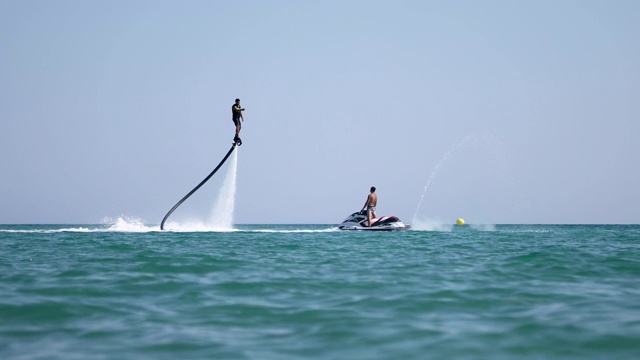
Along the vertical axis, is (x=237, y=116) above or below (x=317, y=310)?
above

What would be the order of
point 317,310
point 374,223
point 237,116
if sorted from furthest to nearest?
point 374,223 → point 237,116 → point 317,310

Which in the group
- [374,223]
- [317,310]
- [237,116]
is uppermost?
[237,116]

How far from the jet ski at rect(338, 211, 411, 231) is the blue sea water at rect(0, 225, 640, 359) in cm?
2240

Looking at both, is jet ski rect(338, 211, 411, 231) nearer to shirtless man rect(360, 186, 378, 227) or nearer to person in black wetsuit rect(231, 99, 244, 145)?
shirtless man rect(360, 186, 378, 227)

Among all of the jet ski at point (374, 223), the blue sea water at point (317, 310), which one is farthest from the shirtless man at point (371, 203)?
the blue sea water at point (317, 310)

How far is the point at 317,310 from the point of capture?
29.5 feet

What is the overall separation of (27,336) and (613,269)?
1214 centimetres

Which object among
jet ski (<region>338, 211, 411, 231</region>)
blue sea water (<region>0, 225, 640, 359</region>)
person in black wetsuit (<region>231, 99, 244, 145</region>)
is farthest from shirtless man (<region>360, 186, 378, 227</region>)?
blue sea water (<region>0, 225, 640, 359</region>)

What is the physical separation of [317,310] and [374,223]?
29279mm

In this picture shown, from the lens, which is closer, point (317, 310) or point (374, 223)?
point (317, 310)

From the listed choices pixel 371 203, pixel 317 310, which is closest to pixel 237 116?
pixel 371 203

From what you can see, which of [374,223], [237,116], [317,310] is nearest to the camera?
[317,310]

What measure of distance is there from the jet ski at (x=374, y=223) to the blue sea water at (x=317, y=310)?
22.4 meters

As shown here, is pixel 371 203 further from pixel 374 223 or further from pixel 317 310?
pixel 317 310
